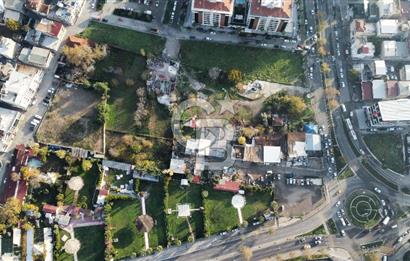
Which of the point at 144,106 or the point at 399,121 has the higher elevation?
the point at 144,106

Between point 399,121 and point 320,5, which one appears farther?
point 320,5

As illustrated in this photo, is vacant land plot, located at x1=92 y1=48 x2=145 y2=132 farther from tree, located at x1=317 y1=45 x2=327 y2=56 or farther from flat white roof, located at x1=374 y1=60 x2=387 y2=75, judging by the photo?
flat white roof, located at x1=374 y1=60 x2=387 y2=75

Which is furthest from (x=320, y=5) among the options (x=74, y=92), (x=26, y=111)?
(x=26, y=111)

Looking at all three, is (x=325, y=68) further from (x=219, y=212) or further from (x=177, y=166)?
(x=219, y=212)

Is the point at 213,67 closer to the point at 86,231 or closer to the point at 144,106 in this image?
the point at 144,106

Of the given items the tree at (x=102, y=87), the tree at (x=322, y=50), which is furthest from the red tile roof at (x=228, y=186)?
the tree at (x=322, y=50)

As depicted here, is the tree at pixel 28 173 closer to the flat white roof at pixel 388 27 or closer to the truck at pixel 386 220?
the truck at pixel 386 220
